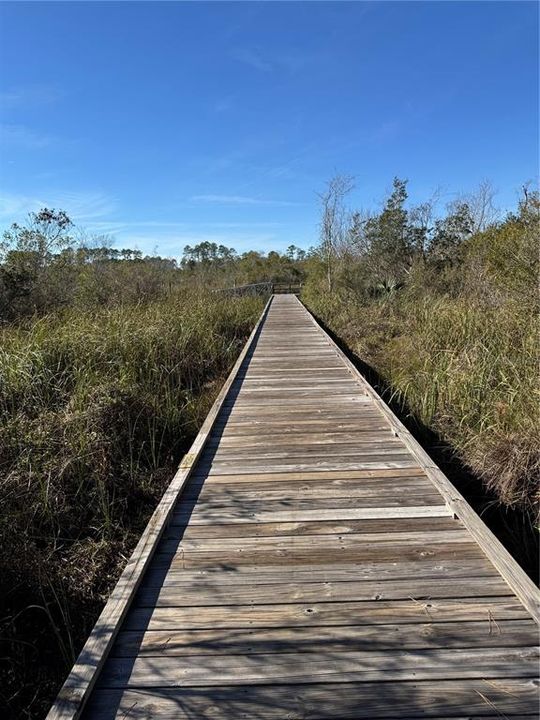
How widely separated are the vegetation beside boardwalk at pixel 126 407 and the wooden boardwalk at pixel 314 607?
2.08 feet

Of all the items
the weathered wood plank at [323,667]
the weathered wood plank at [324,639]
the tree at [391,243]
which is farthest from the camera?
the tree at [391,243]

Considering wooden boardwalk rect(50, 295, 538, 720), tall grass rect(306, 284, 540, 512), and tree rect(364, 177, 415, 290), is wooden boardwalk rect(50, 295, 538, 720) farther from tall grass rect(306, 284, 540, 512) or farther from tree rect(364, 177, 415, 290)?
tree rect(364, 177, 415, 290)

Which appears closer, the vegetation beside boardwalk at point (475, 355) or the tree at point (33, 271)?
the vegetation beside boardwalk at point (475, 355)

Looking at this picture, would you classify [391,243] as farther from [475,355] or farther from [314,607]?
[314,607]

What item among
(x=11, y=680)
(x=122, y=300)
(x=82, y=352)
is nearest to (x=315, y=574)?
(x=11, y=680)

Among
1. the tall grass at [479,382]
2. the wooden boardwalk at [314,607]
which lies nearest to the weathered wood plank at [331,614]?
the wooden boardwalk at [314,607]

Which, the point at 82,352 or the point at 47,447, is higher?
the point at 82,352

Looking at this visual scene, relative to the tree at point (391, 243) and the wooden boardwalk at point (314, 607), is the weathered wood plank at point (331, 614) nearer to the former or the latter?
the wooden boardwalk at point (314, 607)

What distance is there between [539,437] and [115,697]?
A: 3224 millimetres

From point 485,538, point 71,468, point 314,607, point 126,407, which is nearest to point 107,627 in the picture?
point 314,607

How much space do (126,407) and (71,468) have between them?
1.12 metres

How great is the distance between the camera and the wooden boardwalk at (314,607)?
1548mm

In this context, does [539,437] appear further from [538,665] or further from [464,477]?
[538,665]

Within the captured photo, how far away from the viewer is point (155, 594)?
6.84 ft
